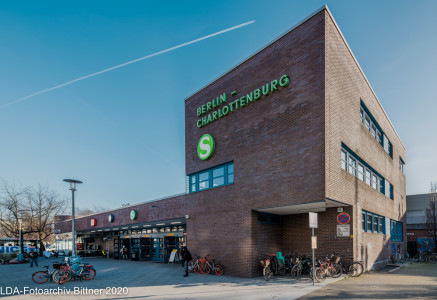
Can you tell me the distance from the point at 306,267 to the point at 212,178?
22.2ft

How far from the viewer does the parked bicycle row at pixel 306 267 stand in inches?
525

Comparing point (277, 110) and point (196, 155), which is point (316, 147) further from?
point (196, 155)

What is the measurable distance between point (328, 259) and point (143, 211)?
15.4m

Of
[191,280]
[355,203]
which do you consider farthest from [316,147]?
[191,280]

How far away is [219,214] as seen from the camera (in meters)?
17.1

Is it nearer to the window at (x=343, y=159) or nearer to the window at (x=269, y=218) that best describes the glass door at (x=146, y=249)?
the window at (x=269, y=218)

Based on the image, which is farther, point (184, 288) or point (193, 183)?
point (193, 183)

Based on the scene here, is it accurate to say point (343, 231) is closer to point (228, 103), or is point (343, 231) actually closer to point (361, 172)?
point (361, 172)

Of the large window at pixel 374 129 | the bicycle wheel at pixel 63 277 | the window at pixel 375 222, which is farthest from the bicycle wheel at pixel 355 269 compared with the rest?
the bicycle wheel at pixel 63 277

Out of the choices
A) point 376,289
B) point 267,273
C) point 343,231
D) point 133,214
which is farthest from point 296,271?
point 133,214

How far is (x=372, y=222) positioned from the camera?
18453 millimetres

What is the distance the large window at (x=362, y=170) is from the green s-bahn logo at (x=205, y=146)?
692cm

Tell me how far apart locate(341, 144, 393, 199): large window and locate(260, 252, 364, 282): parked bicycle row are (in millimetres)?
4240

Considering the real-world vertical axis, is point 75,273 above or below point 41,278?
above
